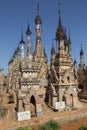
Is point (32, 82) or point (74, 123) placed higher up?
point (32, 82)

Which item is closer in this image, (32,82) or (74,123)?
(74,123)

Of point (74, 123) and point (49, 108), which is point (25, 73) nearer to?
point (49, 108)

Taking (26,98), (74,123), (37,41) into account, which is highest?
(37,41)

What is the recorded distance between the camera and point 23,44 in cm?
5609

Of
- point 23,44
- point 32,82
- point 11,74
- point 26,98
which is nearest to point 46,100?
point 32,82

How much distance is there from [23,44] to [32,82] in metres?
23.1

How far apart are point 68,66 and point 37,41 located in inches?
607

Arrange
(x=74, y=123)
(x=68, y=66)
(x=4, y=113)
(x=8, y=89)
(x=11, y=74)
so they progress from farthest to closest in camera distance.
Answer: (x=11, y=74)
(x=8, y=89)
(x=68, y=66)
(x=4, y=113)
(x=74, y=123)

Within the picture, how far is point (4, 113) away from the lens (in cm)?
2781

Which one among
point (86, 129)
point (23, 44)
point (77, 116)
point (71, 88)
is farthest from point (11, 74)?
point (86, 129)

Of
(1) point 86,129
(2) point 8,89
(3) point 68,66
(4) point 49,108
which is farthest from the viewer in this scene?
(2) point 8,89

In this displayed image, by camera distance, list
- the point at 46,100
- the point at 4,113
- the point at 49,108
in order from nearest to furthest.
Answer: the point at 4,113 → the point at 49,108 → the point at 46,100

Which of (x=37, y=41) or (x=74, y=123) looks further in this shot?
(x=37, y=41)

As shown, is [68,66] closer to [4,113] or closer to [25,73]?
[25,73]
